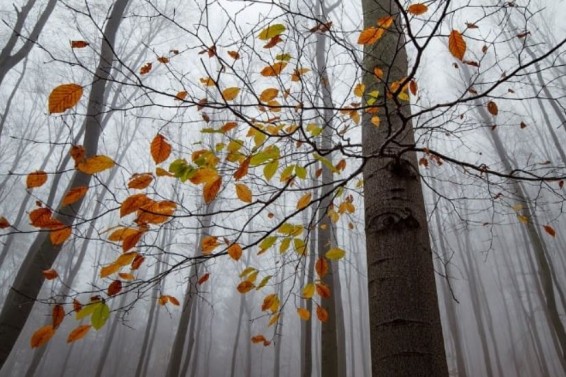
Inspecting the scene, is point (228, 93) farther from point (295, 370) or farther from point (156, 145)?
point (295, 370)

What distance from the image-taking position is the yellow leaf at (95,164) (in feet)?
4.05

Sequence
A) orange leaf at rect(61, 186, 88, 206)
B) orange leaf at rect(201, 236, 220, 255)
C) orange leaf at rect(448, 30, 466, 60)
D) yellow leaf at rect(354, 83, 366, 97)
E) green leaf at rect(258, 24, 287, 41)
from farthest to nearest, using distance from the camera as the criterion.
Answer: yellow leaf at rect(354, 83, 366, 97)
orange leaf at rect(201, 236, 220, 255)
orange leaf at rect(61, 186, 88, 206)
green leaf at rect(258, 24, 287, 41)
orange leaf at rect(448, 30, 466, 60)

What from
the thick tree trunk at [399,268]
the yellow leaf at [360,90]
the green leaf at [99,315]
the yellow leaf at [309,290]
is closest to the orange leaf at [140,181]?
the green leaf at [99,315]

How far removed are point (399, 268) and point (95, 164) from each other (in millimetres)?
1171

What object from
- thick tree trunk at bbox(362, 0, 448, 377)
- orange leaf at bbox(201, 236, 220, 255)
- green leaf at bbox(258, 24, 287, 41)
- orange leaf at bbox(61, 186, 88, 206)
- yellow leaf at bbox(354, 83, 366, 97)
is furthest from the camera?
yellow leaf at bbox(354, 83, 366, 97)

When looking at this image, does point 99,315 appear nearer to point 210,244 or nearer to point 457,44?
point 210,244

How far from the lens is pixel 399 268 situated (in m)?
1.10

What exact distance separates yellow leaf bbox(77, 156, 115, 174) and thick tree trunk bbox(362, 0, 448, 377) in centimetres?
99

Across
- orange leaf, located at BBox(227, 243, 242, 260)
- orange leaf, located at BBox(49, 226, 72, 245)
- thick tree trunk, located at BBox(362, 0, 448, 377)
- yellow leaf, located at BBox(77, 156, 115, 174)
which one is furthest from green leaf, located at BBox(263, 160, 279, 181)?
orange leaf, located at BBox(49, 226, 72, 245)

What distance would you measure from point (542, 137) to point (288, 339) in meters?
30.0

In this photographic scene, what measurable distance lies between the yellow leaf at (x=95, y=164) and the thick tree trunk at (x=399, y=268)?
99 cm

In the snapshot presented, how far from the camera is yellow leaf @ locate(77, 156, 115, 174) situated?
123cm

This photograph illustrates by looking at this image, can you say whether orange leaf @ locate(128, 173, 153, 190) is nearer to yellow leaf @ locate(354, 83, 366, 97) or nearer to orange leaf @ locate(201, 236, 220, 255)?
orange leaf @ locate(201, 236, 220, 255)

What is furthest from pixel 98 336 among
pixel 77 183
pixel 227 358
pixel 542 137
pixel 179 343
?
pixel 542 137
